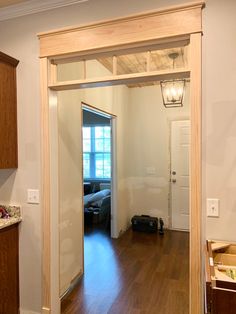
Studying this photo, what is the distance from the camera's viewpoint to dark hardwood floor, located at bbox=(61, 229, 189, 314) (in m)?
2.58

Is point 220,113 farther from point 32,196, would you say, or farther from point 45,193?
point 32,196

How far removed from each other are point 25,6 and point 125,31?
100 cm

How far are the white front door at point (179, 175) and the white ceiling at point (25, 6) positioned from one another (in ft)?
11.1

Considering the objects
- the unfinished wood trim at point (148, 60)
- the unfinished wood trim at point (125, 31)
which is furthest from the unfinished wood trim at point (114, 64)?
the unfinished wood trim at point (148, 60)

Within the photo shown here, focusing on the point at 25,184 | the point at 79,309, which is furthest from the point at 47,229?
the point at 79,309

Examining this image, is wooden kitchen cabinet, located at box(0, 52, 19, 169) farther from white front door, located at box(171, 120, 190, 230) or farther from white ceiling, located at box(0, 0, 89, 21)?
white front door, located at box(171, 120, 190, 230)

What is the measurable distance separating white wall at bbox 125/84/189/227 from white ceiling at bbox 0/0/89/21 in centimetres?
320

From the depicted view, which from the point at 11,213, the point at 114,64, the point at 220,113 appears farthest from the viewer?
the point at 11,213

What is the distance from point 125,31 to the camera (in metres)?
1.98

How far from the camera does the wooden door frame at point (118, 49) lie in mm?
1820

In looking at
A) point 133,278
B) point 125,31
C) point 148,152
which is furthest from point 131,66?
point 148,152

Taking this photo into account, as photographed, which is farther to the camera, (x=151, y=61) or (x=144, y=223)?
(x=144, y=223)

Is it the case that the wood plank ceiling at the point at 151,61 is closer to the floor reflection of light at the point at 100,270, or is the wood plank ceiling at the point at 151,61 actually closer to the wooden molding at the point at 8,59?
the wooden molding at the point at 8,59

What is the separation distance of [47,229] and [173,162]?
3.39 metres
